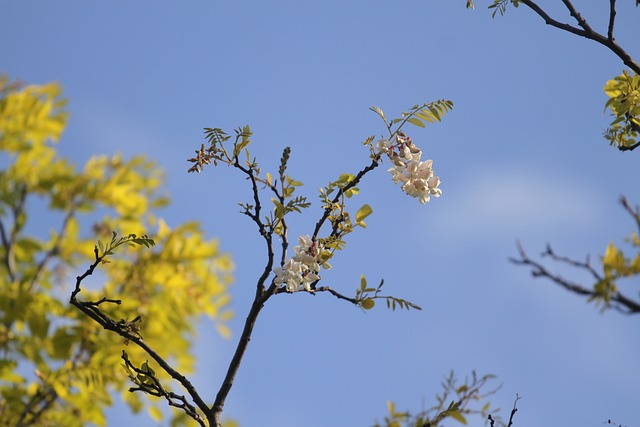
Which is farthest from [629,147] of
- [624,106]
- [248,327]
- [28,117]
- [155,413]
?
[28,117]

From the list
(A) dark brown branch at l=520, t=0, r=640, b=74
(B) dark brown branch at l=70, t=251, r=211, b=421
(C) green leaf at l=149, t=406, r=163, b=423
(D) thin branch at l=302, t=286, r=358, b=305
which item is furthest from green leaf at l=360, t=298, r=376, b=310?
(C) green leaf at l=149, t=406, r=163, b=423

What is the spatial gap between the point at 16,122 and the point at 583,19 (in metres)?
7.64

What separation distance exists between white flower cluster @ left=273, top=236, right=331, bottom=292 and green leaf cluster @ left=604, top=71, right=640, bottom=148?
142cm

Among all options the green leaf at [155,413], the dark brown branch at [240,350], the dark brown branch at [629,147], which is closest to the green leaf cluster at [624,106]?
the dark brown branch at [629,147]

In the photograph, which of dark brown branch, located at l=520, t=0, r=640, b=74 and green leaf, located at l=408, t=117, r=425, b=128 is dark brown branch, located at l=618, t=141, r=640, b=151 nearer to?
dark brown branch, located at l=520, t=0, r=640, b=74

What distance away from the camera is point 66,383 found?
6.09m

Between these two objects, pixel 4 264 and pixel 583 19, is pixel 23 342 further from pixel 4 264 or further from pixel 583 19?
pixel 583 19

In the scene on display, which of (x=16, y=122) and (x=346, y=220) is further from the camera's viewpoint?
(x=16, y=122)

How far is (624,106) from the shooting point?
8.86 ft

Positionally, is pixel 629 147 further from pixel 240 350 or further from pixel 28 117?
pixel 28 117

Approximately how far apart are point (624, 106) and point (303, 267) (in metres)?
1.52

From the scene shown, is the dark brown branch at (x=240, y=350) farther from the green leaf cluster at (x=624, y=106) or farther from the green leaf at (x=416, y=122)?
the green leaf cluster at (x=624, y=106)

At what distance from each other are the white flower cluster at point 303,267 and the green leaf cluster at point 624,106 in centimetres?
142

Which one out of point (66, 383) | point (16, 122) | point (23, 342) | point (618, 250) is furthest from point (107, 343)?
point (618, 250)
